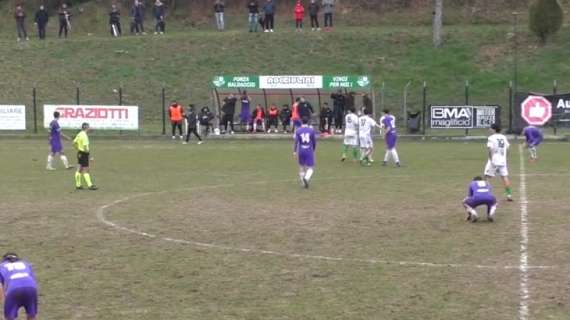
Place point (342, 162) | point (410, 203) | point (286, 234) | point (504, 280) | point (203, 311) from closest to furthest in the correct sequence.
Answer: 1. point (203, 311)
2. point (504, 280)
3. point (286, 234)
4. point (410, 203)
5. point (342, 162)

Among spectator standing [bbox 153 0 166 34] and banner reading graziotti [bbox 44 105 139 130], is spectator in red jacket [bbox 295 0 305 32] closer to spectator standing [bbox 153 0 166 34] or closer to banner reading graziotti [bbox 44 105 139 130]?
spectator standing [bbox 153 0 166 34]

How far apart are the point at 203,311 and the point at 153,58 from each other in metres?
44.6

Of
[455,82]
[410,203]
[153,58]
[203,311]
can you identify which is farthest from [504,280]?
[153,58]

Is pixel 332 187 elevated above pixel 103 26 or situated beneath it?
situated beneath

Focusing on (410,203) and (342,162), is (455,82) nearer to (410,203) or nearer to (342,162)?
(342,162)

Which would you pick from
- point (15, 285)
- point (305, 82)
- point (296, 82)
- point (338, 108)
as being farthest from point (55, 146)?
point (15, 285)

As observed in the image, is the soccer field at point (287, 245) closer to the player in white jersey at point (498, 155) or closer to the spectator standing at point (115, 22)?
the player in white jersey at point (498, 155)

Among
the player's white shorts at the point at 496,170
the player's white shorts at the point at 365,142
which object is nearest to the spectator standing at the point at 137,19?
the player's white shorts at the point at 365,142

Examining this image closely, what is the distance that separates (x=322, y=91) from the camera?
4612 centimetres

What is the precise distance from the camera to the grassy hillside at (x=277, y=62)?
162 feet

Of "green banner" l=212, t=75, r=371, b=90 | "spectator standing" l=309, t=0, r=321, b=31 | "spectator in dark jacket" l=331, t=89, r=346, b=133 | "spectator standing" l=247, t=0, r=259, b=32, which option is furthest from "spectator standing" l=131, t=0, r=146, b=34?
"spectator in dark jacket" l=331, t=89, r=346, b=133

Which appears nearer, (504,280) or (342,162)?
(504,280)

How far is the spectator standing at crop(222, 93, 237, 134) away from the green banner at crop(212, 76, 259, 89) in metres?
0.69

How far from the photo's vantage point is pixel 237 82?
43.9 meters
